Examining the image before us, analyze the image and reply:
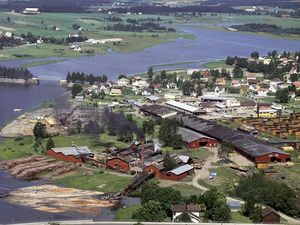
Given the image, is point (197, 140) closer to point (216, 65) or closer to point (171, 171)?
point (171, 171)

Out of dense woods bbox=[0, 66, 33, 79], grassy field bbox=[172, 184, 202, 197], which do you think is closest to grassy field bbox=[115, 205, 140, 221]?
grassy field bbox=[172, 184, 202, 197]

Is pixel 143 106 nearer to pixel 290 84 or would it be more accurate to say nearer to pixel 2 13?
pixel 290 84

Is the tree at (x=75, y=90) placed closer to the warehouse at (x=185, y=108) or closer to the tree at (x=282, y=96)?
the warehouse at (x=185, y=108)

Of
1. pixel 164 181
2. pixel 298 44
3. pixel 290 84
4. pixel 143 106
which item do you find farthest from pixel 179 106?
pixel 298 44

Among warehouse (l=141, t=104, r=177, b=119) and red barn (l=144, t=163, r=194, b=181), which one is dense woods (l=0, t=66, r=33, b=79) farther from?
red barn (l=144, t=163, r=194, b=181)

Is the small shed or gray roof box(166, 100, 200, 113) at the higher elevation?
the small shed

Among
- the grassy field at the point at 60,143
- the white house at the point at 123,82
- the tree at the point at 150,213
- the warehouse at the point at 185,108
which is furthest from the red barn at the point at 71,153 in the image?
the white house at the point at 123,82

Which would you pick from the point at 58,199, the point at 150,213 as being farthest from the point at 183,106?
the point at 150,213
